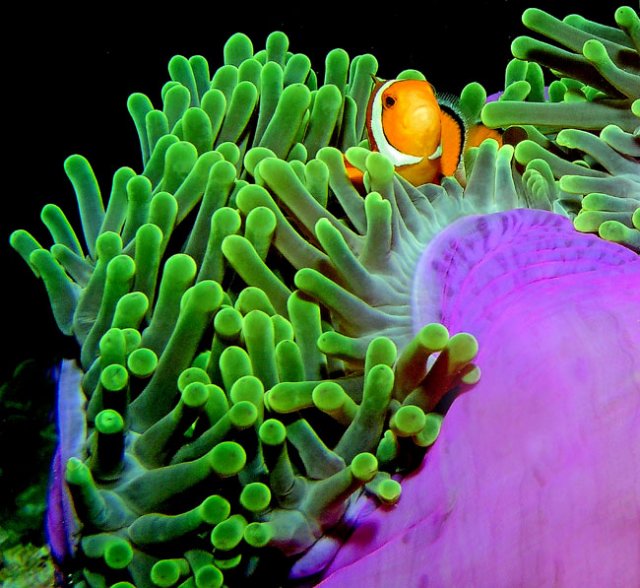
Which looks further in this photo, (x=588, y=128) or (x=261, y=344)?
(x=588, y=128)

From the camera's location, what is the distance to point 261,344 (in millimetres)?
898

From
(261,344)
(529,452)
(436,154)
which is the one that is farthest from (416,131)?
(529,452)

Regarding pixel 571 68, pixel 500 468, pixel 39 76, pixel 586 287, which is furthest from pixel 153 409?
pixel 39 76

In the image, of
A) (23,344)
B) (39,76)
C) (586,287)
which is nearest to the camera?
(586,287)

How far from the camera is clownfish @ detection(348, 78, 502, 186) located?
4.29ft

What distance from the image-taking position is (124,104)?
105 inches

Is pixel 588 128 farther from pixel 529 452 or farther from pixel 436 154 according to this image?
pixel 529 452

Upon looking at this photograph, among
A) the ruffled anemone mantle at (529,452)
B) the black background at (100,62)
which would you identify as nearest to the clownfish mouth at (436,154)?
the ruffled anemone mantle at (529,452)

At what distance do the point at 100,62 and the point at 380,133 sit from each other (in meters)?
1.63

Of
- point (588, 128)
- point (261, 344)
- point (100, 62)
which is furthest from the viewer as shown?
point (100, 62)

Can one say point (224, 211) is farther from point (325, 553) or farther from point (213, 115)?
point (325, 553)

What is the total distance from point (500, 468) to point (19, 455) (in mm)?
1169

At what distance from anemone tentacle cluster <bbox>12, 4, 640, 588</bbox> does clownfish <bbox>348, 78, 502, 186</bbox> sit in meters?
0.13

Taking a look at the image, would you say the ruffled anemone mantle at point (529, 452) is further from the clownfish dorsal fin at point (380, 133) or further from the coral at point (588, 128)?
the clownfish dorsal fin at point (380, 133)
